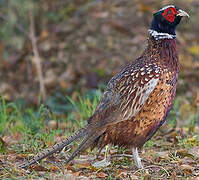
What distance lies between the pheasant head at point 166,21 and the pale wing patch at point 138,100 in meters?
0.59

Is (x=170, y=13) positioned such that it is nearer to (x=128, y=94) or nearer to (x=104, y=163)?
(x=128, y=94)

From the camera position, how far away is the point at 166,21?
4.48 m

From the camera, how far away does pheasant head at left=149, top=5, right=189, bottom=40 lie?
14.6 feet

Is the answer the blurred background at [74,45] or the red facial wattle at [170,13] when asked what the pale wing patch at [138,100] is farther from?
the blurred background at [74,45]

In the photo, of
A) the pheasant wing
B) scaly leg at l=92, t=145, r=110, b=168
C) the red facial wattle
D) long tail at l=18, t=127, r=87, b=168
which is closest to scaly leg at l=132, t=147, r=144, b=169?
scaly leg at l=92, t=145, r=110, b=168

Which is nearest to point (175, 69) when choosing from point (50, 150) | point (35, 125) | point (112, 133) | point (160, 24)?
point (160, 24)

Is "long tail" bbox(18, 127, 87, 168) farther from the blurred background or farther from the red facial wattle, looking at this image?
the blurred background

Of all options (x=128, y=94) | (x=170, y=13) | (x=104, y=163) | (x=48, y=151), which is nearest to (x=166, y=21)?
(x=170, y=13)

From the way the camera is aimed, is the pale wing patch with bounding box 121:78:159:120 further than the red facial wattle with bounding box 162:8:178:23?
No

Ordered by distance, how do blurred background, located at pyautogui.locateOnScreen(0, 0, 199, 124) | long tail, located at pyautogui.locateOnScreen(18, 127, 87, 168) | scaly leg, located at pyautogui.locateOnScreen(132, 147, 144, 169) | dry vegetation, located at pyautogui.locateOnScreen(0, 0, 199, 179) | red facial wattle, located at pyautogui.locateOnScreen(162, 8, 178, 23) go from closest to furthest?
long tail, located at pyautogui.locateOnScreen(18, 127, 87, 168) < scaly leg, located at pyautogui.locateOnScreen(132, 147, 144, 169) < red facial wattle, located at pyautogui.locateOnScreen(162, 8, 178, 23) < dry vegetation, located at pyautogui.locateOnScreen(0, 0, 199, 179) < blurred background, located at pyautogui.locateOnScreen(0, 0, 199, 124)

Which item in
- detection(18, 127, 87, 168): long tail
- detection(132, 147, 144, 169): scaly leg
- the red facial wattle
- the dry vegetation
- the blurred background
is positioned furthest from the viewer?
the blurred background

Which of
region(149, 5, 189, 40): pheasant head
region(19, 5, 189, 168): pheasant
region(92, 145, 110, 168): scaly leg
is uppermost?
region(149, 5, 189, 40): pheasant head

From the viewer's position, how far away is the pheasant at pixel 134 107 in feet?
13.6

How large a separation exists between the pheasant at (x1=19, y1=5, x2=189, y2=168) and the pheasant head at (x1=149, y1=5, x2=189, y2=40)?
0.21 meters
